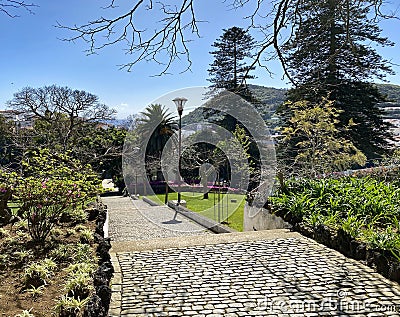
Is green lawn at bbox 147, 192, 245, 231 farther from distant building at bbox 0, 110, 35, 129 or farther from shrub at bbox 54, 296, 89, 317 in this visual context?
shrub at bbox 54, 296, 89, 317

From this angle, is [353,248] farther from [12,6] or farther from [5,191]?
[5,191]

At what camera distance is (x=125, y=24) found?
2814 mm

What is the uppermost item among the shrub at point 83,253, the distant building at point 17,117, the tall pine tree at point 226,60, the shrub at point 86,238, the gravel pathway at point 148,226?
the tall pine tree at point 226,60

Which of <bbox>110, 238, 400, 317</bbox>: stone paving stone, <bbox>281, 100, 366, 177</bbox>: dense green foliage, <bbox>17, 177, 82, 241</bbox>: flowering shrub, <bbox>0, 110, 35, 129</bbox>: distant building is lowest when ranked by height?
<bbox>110, 238, 400, 317</bbox>: stone paving stone

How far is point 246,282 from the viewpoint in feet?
10.8

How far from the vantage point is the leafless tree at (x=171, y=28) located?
8.95 feet

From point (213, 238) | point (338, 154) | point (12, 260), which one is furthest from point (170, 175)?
point (12, 260)

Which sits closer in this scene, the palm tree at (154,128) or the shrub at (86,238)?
the shrub at (86,238)

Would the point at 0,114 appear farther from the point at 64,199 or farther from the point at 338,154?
the point at 338,154

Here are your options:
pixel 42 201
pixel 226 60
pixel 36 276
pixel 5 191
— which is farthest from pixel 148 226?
pixel 226 60

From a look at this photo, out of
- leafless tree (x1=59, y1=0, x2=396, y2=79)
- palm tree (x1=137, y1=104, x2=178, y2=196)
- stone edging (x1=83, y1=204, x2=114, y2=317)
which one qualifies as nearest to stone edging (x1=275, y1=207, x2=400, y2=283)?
leafless tree (x1=59, y1=0, x2=396, y2=79)

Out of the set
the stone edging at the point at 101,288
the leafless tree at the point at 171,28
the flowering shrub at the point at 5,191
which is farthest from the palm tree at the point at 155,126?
the leafless tree at the point at 171,28

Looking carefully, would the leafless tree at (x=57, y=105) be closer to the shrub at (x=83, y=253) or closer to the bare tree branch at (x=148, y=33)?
the shrub at (x=83, y=253)

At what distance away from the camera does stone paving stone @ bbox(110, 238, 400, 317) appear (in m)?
2.75
